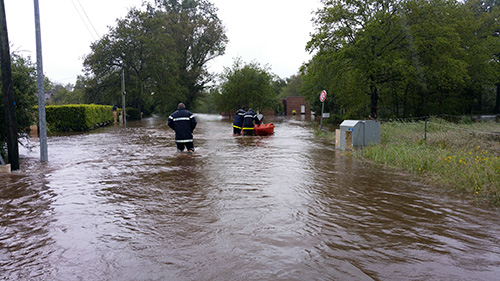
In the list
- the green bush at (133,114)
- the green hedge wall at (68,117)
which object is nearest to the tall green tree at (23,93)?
the green hedge wall at (68,117)

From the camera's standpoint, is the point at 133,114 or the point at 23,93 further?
the point at 133,114

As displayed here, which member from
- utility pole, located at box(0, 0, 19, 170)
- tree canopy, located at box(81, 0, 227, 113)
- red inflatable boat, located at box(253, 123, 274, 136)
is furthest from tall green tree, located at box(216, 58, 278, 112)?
utility pole, located at box(0, 0, 19, 170)

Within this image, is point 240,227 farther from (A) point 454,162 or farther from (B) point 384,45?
(B) point 384,45

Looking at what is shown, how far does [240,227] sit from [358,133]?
9.41 metres

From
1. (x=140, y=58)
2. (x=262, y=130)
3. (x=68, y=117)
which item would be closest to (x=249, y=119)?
(x=262, y=130)

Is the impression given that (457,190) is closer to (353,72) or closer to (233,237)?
(233,237)

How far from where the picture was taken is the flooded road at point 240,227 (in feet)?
12.2

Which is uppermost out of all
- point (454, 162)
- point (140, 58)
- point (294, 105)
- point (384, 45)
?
point (140, 58)

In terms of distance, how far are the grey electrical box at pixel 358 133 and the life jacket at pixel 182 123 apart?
5586 mm

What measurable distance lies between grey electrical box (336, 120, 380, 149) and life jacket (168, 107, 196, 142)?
559 cm

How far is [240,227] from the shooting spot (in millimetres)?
4922

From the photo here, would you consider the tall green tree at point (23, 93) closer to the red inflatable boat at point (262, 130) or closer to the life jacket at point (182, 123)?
the life jacket at point (182, 123)

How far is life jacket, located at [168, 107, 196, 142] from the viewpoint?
38.9 ft

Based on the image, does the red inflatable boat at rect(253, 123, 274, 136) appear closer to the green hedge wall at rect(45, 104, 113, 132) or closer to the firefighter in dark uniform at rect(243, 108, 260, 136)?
the firefighter in dark uniform at rect(243, 108, 260, 136)
